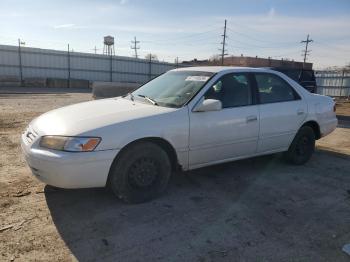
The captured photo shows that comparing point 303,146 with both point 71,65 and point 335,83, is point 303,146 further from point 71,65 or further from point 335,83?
point 71,65

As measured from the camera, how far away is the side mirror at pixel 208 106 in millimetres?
4113

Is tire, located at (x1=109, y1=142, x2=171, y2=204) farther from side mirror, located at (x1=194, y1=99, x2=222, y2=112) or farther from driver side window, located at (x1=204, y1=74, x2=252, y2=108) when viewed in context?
driver side window, located at (x1=204, y1=74, x2=252, y2=108)

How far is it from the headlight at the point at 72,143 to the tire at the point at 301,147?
3.44 meters

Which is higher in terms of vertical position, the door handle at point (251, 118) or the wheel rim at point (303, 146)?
the door handle at point (251, 118)

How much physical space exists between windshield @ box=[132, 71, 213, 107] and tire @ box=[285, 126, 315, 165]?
201 centimetres

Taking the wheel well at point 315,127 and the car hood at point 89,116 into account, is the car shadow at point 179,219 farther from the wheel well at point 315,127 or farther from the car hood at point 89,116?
the wheel well at point 315,127

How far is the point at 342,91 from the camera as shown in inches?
1066

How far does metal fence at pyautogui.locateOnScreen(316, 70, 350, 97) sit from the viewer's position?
2684cm

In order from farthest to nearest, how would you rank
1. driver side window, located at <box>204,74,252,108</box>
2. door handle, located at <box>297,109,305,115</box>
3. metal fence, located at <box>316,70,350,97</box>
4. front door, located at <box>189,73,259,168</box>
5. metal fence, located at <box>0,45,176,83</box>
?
A: metal fence, located at <box>0,45,176,83</box> → metal fence, located at <box>316,70,350,97</box> → door handle, located at <box>297,109,305,115</box> → driver side window, located at <box>204,74,252,108</box> → front door, located at <box>189,73,259,168</box>

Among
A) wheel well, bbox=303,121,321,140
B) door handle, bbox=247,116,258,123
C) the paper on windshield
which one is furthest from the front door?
wheel well, bbox=303,121,321,140

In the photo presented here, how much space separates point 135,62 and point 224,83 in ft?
102

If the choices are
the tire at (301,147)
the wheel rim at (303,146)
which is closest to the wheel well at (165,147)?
the tire at (301,147)

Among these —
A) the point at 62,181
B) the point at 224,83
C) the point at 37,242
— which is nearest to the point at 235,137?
the point at 224,83

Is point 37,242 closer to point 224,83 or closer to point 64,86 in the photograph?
point 224,83
